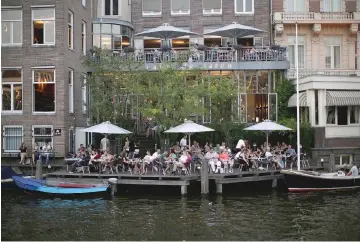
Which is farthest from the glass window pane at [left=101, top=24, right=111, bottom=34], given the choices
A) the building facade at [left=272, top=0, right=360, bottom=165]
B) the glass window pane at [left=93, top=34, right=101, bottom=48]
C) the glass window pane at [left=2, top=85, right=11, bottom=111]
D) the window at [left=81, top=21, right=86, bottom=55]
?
the building facade at [left=272, top=0, right=360, bottom=165]

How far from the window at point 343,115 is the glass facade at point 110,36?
16.4 m

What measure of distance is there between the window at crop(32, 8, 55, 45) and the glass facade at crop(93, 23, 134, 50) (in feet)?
20.2

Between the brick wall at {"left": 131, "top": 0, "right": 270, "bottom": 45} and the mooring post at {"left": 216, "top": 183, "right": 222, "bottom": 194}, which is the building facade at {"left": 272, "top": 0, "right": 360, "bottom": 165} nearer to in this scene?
the brick wall at {"left": 131, "top": 0, "right": 270, "bottom": 45}

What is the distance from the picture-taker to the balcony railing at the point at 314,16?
37281mm

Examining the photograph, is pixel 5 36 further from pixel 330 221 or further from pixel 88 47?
pixel 330 221

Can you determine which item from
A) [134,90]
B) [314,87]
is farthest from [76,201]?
[314,87]

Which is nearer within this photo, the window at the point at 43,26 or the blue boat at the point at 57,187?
the blue boat at the point at 57,187

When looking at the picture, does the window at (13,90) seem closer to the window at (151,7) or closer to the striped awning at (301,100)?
the window at (151,7)

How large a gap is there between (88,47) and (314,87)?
16.6 meters

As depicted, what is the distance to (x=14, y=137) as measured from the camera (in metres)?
30.2

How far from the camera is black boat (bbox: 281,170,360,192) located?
2530cm

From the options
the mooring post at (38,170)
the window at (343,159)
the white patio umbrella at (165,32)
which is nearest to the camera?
the mooring post at (38,170)

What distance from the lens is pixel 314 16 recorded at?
37344mm

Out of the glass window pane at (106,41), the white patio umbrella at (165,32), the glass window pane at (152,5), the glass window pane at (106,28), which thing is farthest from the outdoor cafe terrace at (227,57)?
the glass window pane at (152,5)
